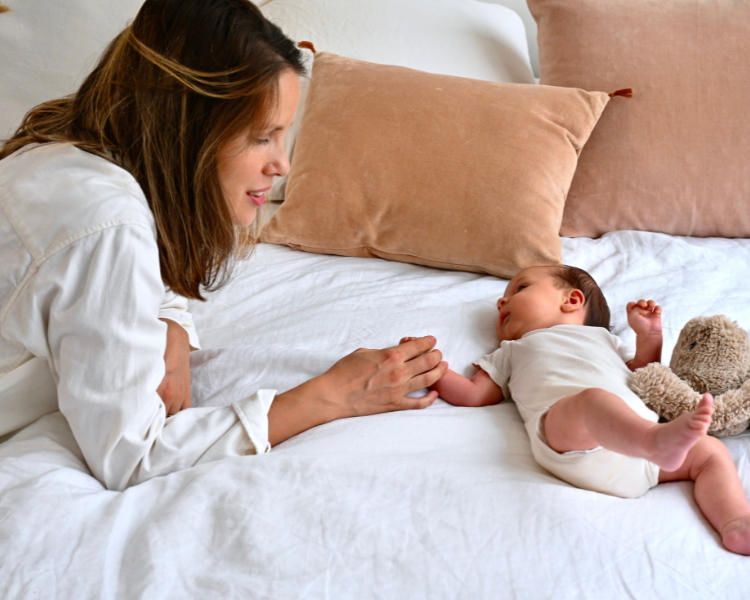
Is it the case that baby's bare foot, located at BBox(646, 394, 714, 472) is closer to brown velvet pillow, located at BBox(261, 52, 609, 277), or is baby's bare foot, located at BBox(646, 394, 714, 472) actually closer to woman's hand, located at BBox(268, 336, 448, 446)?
woman's hand, located at BBox(268, 336, 448, 446)

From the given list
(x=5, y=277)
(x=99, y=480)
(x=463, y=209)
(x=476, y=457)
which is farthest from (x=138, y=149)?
(x=463, y=209)

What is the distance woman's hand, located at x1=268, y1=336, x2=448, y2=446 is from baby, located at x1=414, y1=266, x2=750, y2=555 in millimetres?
51

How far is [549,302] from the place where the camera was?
1174mm

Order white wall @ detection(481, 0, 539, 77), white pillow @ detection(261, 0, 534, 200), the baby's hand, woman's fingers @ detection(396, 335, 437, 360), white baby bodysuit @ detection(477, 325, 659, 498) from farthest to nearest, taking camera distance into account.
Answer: white wall @ detection(481, 0, 539, 77)
white pillow @ detection(261, 0, 534, 200)
the baby's hand
woman's fingers @ detection(396, 335, 437, 360)
white baby bodysuit @ detection(477, 325, 659, 498)

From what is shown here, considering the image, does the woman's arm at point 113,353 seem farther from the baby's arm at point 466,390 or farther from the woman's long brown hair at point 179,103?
the baby's arm at point 466,390

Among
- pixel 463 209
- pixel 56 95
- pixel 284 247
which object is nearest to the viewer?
pixel 463 209

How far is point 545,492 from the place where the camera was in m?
0.75

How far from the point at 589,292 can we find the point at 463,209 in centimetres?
29

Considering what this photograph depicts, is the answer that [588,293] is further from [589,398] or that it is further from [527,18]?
[527,18]

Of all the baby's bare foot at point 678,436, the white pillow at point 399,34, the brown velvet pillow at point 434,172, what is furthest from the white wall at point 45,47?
the baby's bare foot at point 678,436

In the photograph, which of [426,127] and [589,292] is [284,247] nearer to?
[426,127]

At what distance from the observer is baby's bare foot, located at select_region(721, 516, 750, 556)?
0.70m

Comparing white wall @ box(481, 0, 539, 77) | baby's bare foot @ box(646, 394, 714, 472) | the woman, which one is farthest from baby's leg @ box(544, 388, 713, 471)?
white wall @ box(481, 0, 539, 77)

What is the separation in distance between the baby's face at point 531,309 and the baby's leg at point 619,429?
1.01 feet
